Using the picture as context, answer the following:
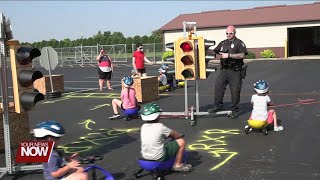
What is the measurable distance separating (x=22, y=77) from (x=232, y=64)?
5380mm

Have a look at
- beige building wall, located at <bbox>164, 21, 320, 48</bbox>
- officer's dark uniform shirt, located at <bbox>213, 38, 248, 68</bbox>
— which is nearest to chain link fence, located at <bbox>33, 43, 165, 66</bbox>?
beige building wall, located at <bbox>164, 21, 320, 48</bbox>

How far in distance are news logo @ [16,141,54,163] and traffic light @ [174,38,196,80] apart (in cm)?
472

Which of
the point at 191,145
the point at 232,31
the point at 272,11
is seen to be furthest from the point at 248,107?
the point at 272,11

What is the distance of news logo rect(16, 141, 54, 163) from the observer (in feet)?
15.5

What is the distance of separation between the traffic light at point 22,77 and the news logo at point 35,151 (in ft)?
2.11

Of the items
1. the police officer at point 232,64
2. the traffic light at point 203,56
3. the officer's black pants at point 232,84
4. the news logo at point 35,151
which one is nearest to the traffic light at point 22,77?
the news logo at point 35,151

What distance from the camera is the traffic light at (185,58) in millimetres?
9133

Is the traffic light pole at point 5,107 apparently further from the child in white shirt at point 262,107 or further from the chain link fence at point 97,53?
the chain link fence at point 97,53

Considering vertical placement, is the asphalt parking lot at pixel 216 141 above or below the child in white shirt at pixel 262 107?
below

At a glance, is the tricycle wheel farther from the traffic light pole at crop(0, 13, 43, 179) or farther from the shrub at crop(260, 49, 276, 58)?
the shrub at crop(260, 49, 276, 58)

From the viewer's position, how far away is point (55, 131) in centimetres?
473

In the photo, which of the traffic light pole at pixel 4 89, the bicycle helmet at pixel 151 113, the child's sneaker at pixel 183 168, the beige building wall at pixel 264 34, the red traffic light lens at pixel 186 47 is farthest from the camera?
the beige building wall at pixel 264 34

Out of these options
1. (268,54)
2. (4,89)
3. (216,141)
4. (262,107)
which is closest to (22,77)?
(4,89)

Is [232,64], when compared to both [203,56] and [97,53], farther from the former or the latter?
[97,53]
